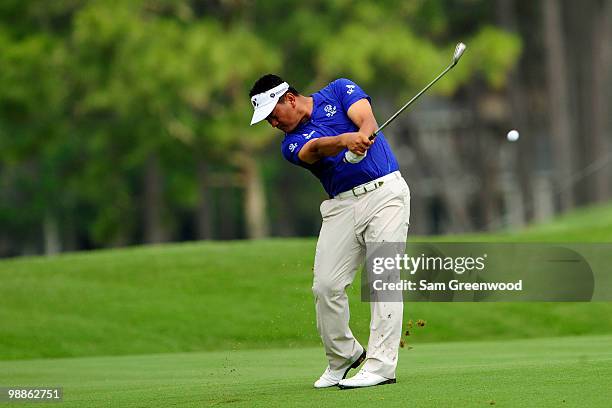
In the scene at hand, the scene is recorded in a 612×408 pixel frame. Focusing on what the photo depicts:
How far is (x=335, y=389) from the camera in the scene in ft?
32.2

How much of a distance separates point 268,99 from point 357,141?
77 centimetres

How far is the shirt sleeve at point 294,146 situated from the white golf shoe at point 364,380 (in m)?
1.43

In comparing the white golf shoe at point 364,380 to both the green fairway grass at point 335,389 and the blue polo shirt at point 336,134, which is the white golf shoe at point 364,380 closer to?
the green fairway grass at point 335,389

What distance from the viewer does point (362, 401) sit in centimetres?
887

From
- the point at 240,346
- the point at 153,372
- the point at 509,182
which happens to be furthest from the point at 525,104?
the point at 153,372

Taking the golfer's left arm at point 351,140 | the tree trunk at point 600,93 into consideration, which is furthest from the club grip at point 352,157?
the tree trunk at point 600,93

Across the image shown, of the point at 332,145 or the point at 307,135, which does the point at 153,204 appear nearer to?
the point at 307,135

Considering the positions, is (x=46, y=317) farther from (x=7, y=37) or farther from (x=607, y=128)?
(x=607, y=128)

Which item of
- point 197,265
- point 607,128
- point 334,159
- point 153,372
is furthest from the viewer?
point 607,128

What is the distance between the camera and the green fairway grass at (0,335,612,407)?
8727 millimetres

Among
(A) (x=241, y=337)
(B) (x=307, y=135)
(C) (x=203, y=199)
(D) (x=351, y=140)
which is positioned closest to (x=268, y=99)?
(B) (x=307, y=135)

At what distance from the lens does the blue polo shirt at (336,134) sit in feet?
32.3

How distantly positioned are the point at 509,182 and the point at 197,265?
148 ft

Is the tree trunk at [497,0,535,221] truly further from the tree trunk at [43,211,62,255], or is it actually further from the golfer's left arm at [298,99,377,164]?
the golfer's left arm at [298,99,377,164]
